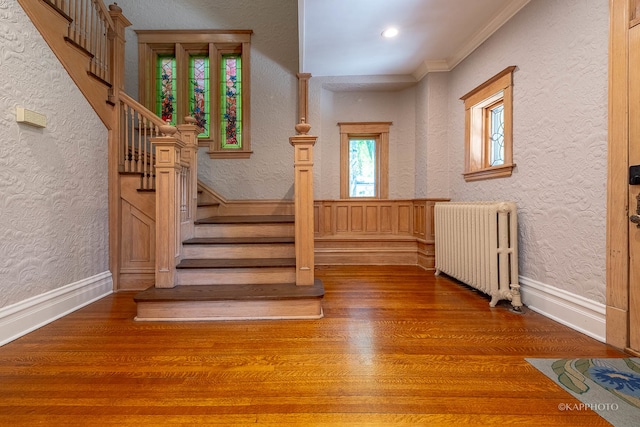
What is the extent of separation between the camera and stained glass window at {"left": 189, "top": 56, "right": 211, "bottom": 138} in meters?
4.20

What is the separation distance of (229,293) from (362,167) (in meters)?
2.93

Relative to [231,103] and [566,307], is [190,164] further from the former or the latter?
[566,307]

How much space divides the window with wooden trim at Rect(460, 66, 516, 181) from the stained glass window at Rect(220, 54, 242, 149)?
3023mm

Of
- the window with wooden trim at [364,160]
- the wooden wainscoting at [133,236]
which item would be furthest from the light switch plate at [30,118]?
the window with wooden trim at [364,160]

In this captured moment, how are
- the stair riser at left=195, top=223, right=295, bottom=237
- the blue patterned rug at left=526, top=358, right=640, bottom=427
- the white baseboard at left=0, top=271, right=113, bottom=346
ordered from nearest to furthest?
1. the blue patterned rug at left=526, top=358, right=640, bottom=427
2. the white baseboard at left=0, top=271, right=113, bottom=346
3. the stair riser at left=195, top=223, right=295, bottom=237

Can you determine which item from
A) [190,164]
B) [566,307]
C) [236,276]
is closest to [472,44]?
[566,307]

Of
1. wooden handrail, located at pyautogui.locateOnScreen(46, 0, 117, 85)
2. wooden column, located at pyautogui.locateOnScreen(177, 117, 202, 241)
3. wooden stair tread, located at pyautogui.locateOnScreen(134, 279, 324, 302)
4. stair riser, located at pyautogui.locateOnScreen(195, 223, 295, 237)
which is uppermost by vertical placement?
wooden handrail, located at pyautogui.locateOnScreen(46, 0, 117, 85)

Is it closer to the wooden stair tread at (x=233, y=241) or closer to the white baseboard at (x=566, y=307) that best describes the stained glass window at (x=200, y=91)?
the wooden stair tread at (x=233, y=241)

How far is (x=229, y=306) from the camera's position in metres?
2.11

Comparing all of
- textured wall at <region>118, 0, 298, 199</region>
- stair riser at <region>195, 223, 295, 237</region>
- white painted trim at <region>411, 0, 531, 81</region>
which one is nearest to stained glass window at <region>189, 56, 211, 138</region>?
textured wall at <region>118, 0, 298, 199</region>

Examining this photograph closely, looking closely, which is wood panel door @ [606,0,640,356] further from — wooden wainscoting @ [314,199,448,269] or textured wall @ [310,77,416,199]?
textured wall @ [310,77,416,199]

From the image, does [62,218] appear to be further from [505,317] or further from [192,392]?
[505,317]

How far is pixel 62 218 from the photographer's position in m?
2.20

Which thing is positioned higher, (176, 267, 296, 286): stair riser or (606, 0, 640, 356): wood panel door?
(606, 0, 640, 356): wood panel door
